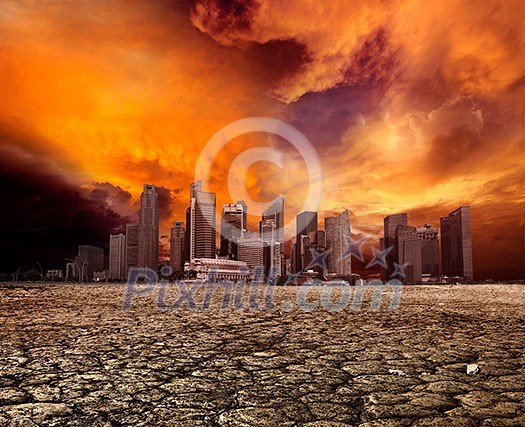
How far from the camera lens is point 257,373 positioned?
3713 millimetres

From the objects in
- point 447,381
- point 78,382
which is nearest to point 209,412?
point 78,382

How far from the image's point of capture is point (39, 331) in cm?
562

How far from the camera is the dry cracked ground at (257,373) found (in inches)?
107

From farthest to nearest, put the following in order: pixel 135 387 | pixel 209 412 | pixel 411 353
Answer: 1. pixel 411 353
2. pixel 135 387
3. pixel 209 412

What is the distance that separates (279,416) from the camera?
8.86 feet

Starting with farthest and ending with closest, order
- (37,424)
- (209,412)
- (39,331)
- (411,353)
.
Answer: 1. (39,331)
2. (411,353)
3. (209,412)
4. (37,424)

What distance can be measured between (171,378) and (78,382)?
0.72 meters

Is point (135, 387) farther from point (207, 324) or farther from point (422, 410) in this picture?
point (207, 324)

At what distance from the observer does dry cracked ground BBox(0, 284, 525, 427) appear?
2.72m

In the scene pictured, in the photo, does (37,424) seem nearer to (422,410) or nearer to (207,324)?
(422,410)

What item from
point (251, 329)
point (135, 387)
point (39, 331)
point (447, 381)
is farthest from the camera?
point (251, 329)

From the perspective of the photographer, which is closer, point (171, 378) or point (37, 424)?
point (37, 424)

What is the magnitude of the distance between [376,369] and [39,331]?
14.3 ft

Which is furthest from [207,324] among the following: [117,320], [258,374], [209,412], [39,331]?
[209,412]
